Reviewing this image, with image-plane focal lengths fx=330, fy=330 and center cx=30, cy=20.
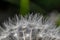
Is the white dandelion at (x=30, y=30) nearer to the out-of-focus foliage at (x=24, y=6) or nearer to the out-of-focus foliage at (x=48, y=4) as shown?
the out-of-focus foliage at (x=24, y=6)

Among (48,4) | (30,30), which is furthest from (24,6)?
(30,30)

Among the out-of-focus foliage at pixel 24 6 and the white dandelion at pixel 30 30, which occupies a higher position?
the out-of-focus foliage at pixel 24 6

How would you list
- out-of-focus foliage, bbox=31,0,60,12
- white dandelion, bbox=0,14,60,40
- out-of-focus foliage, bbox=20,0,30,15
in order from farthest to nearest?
out-of-focus foliage, bbox=31,0,60,12 → out-of-focus foliage, bbox=20,0,30,15 → white dandelion, bbox=0,14,60,40

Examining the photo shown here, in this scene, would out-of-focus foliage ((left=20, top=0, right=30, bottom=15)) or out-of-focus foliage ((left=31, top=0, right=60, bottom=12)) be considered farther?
out-of-focus foliage ((left=31, top=0, right=60, bottom=12))

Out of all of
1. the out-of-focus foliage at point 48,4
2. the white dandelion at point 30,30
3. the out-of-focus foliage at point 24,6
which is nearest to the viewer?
the white dandelion at point 30,30

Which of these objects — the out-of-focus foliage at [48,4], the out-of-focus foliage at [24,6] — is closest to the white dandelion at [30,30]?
the out-of-focus foliage at [24,6]

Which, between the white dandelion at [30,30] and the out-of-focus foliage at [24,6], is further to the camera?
the out-of-focus foliage at [24,6]

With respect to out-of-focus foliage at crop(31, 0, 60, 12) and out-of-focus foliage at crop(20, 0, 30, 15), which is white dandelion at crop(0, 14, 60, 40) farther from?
out-of-focus foliage at crop(31, 0, 60, 12)

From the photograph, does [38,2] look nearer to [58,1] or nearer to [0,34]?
[58,1]

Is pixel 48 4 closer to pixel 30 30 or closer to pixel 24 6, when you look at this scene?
pixel 24 6

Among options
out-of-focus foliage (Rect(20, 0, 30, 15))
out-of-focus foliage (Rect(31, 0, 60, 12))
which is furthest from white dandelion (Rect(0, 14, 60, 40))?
out-of-focus foliage (Rect(31, 0, 60, 12))
